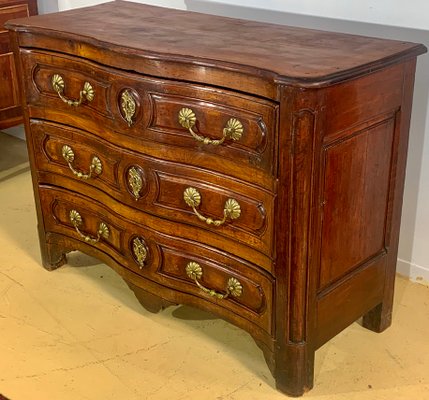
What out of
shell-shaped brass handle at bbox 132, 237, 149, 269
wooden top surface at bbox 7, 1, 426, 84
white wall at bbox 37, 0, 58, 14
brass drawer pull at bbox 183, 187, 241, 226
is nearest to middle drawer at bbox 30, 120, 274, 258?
brass drawer pull at bbox 183, 187, 241, 226

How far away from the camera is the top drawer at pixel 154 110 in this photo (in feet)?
5.36

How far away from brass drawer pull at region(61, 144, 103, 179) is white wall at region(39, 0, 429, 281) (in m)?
0.76

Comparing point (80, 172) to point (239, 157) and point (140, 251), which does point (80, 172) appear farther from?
point (239, 157)

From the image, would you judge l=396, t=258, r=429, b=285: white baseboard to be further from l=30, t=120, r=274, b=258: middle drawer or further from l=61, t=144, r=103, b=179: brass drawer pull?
l=61, t=144, r=103, b=179: brass drawer pull

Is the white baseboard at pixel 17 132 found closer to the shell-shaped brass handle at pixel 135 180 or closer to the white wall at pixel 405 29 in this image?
the white wall at pixel 405 29

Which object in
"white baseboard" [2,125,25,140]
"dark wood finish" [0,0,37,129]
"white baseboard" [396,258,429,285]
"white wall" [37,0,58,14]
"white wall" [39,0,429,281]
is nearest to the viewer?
"white wall" [39,0,429,281]

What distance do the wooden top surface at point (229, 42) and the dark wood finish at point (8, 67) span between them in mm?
747

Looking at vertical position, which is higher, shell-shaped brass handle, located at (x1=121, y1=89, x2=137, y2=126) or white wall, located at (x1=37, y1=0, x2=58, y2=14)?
white wall, located at (x1=37, y1=0, x2=58, y2=14)

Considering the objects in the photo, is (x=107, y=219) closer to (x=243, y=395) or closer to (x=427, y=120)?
(x=243, y=395)

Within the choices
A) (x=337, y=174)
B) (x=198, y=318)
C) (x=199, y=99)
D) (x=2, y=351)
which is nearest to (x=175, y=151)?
(x=199, y=99)

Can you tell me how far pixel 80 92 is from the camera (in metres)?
1.99

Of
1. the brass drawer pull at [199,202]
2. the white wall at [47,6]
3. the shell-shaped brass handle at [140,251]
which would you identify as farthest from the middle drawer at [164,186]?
the white wall at [47,6]

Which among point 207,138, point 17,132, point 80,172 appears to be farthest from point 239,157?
point 17,132

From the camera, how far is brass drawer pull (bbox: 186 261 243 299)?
1.83 m
